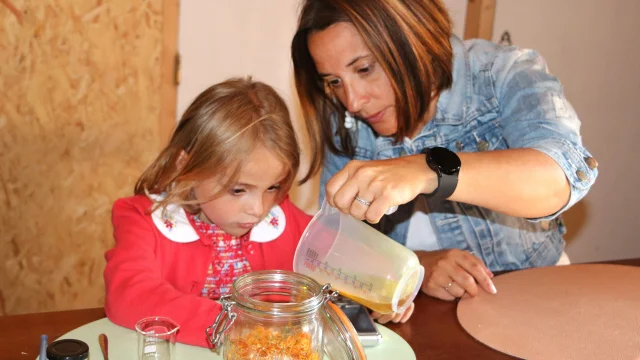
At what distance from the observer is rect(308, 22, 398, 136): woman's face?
4.93 feet

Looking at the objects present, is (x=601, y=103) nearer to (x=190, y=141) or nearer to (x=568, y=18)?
(x=568, y=18)

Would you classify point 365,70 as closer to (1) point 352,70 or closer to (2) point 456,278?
(1) point 352,70

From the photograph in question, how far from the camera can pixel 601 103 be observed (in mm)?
3449

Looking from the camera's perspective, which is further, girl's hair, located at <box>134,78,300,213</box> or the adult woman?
girl's hair, located at <box>134,78,300,213</box>

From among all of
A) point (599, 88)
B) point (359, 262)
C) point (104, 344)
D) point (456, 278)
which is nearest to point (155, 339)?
point (104, 344)

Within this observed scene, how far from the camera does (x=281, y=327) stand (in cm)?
95

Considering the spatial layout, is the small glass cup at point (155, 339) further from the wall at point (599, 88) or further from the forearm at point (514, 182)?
the wall at point (599, 88)

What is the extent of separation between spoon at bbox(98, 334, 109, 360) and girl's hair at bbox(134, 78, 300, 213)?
401mm

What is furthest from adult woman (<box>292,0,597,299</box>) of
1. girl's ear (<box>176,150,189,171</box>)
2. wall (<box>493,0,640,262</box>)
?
wall (<box>493,0,640,262</box>)

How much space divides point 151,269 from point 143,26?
4.41ft

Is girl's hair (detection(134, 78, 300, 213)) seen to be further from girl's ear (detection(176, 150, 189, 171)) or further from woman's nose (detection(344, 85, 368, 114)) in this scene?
woman's nose (detection(344, 85, 368, 114))

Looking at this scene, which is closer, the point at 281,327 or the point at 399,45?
the point at 281,327

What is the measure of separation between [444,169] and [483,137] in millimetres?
625

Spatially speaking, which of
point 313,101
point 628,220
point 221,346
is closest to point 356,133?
point 313,101
